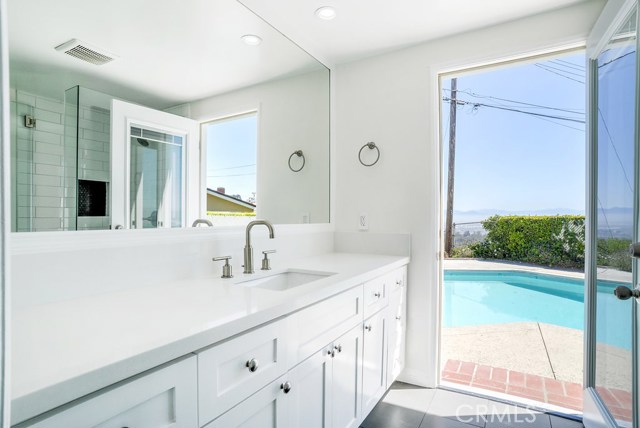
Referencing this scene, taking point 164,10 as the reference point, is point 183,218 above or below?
below

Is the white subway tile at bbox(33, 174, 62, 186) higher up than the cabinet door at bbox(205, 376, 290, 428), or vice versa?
the white subway tile at bbox(33, 174, 62, 186)

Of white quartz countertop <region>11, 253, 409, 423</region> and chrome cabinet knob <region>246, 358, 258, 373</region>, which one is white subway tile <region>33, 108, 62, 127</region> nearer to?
white quartz countertop <region>11, 253, 409, 423</region>

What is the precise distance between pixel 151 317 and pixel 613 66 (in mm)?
2149

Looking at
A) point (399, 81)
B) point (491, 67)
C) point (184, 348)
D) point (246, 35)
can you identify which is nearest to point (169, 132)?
point (246, 35)

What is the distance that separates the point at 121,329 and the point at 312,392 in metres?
0.78

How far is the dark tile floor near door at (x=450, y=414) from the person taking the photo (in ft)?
6.28

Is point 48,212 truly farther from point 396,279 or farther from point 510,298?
point 510,298

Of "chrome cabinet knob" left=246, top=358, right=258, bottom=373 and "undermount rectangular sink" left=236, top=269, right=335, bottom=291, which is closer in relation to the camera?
"chrome cabinet knob" left=246, top=358, right=258, bottom=373

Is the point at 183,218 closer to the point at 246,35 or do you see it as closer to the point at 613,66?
the point at 246,35

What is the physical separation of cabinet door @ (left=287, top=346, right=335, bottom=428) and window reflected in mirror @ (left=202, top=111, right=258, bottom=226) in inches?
32.0

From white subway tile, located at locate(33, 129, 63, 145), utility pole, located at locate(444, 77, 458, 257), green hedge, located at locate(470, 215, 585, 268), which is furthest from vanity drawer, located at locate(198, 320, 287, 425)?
green hedge, located at locate(470, 215, 585, 268)

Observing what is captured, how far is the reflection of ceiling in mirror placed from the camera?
3.42 feet

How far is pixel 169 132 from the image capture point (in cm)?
145

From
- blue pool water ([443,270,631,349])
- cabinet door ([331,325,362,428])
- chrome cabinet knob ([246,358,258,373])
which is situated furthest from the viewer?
blue pool water ([443,270,631,349])
